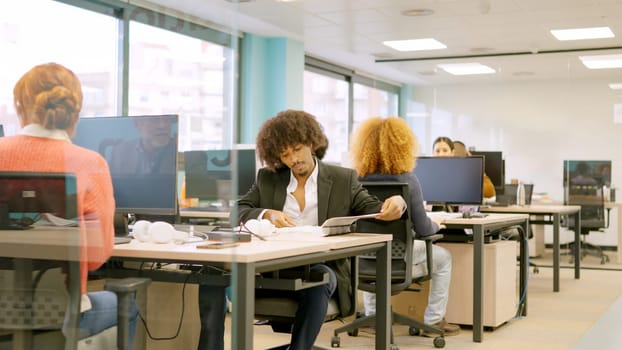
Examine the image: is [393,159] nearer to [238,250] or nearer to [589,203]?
[238,250]

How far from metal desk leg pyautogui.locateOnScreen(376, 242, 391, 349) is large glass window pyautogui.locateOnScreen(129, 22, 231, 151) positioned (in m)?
1.31

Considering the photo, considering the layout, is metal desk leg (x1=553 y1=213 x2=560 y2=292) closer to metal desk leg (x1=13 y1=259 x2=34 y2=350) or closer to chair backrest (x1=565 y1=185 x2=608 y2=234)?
chair backrest (x1=565 y1=185 x2=608 y2=234)

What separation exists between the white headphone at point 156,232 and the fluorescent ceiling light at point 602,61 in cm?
757

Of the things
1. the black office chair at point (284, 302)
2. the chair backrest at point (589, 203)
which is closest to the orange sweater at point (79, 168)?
the black office chair at point (284, 302)

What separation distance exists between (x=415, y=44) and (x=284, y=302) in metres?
6.59

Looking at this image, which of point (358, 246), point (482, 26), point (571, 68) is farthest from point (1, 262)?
point (571, 68)

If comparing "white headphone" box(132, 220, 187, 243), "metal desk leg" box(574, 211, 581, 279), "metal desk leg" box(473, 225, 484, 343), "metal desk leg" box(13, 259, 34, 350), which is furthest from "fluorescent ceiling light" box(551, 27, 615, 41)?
"metal desk leg" box(13, 259, 34, 350)

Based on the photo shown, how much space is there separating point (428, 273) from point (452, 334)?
630mm

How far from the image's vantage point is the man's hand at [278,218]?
Result: 3139 millimetres

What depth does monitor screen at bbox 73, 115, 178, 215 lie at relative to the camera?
6.00 ft

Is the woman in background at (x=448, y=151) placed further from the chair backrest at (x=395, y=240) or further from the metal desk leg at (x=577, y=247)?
the chair backrest at (x=395, y=240)

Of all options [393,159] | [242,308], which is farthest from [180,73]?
[393,159]

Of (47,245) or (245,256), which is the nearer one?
(47,245)

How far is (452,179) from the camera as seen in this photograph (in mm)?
5137
